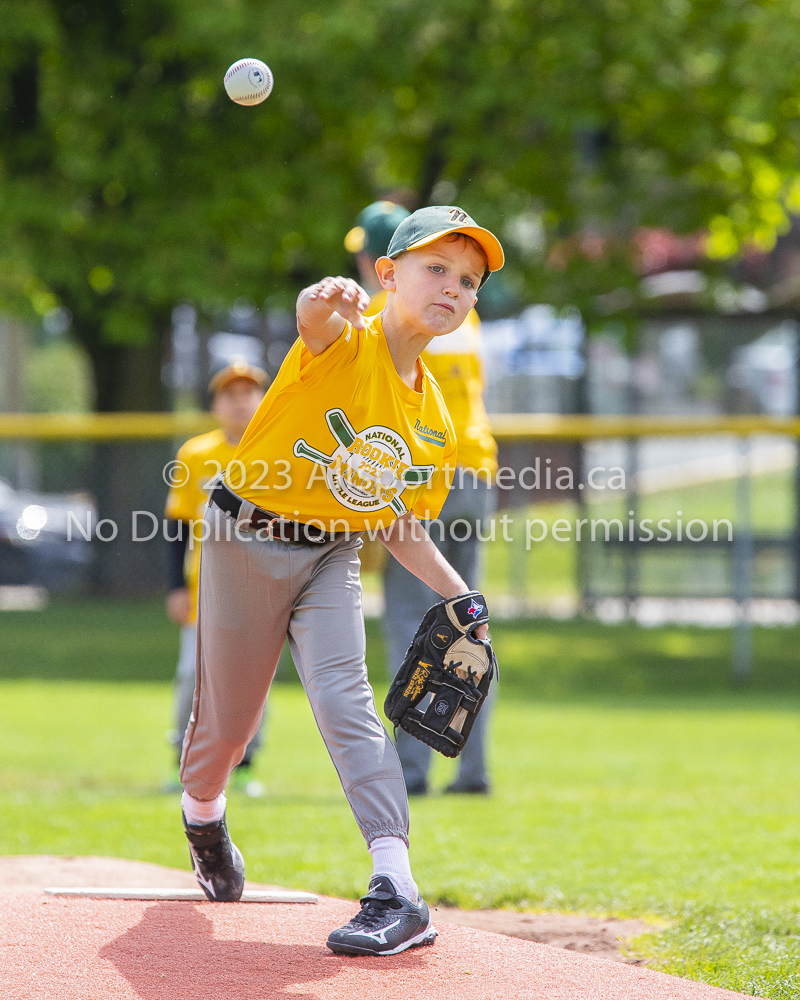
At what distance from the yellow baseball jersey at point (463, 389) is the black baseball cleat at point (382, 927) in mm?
2447

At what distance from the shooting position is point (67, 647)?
11.3m

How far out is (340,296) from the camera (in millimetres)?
2947

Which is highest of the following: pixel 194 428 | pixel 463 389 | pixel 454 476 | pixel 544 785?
pixel 194 428

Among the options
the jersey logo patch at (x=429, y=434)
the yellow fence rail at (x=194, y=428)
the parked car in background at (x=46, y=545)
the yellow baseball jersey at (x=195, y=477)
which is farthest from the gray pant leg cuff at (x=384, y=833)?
the parked car in background at (x=46, y=545)

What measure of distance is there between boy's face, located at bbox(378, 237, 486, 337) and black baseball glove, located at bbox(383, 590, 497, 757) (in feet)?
2.56

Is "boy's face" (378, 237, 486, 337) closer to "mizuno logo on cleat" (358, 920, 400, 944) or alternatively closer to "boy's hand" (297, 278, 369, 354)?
"boy's hand" (297, 278, 369, 354)

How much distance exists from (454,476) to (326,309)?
2.18m

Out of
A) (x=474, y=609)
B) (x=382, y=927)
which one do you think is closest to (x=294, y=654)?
(x=474, y=609)

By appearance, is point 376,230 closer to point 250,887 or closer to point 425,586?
point 425,586

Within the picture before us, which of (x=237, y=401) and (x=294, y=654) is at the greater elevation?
(x=237, y=401)

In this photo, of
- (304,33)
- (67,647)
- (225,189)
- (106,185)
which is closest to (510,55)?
(304,33)

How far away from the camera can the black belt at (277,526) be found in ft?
10.6

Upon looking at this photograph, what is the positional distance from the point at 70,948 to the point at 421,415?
1647 mm

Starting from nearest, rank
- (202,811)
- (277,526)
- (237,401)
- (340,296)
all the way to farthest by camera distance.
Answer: (340,296), (277,526), (202,811), (237,401)
